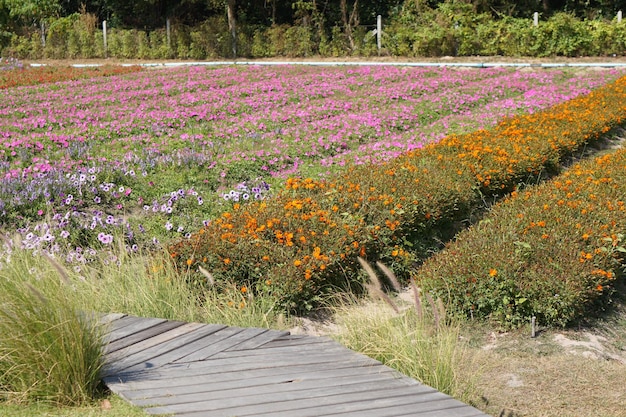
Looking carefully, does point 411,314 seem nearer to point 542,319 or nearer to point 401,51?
point 542,319

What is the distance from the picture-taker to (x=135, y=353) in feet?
14.6

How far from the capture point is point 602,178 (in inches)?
331

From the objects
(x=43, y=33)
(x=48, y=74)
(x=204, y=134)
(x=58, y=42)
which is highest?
(x=43, y=33)

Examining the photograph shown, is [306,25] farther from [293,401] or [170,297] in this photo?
[293,401]

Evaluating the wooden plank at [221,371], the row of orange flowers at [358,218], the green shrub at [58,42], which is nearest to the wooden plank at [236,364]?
the wooden plank at [221,371]

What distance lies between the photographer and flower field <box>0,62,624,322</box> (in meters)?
6.67

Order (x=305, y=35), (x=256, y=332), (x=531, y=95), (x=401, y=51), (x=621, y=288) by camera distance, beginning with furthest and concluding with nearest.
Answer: (x=305, y=35), (x=401, y=51), (x=531, y=95), (x=621, y=288), (x=256, y=332)

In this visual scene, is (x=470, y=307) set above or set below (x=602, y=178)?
below

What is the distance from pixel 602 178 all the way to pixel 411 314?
3.74 metres

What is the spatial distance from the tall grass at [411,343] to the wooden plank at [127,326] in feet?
4.38

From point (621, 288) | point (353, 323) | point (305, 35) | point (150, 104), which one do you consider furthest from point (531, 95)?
point (305, 35)

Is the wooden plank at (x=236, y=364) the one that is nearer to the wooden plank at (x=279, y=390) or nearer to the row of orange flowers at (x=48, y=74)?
the wooden plank at (x=279, y=390)

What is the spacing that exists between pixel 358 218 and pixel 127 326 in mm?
2794

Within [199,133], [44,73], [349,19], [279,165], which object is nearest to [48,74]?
[44,73]
